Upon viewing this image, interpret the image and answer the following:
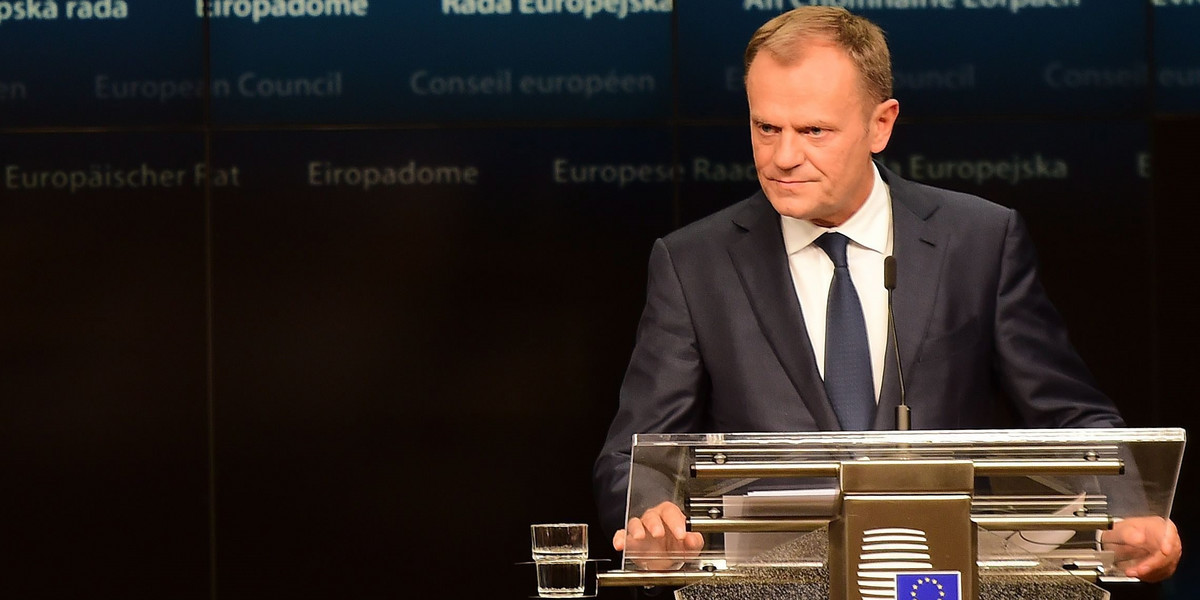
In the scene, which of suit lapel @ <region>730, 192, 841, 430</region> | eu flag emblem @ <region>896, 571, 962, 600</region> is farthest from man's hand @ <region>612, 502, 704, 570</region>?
suit lapel @ <region>730, 192, 841, 430</region>

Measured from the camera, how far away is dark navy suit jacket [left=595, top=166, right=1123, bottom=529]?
261cm

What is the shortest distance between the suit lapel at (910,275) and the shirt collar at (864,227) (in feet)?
0.08

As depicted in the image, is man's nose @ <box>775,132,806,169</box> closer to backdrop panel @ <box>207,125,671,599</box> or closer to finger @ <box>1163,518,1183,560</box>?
finger @ <box>1163,518,1183,560</box>

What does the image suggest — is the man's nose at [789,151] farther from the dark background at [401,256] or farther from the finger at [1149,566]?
the dark background at [401,256]

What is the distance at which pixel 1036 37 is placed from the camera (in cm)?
454

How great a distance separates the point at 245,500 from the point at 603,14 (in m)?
1.91

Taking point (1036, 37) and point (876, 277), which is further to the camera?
point (1036, 37)

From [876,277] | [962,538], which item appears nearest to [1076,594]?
[962,538]

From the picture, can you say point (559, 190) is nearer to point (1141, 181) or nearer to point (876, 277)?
point (1141, 181)

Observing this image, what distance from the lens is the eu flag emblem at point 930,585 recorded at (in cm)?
166

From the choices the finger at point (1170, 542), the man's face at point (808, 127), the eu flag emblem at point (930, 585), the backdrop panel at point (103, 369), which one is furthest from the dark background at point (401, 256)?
the eu flag emblem at point (930, 585)

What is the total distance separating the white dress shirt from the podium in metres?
0.84

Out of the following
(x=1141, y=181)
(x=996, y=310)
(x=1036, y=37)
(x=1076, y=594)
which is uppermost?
(x=1036, y=37)

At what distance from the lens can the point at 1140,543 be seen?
1759 mm
